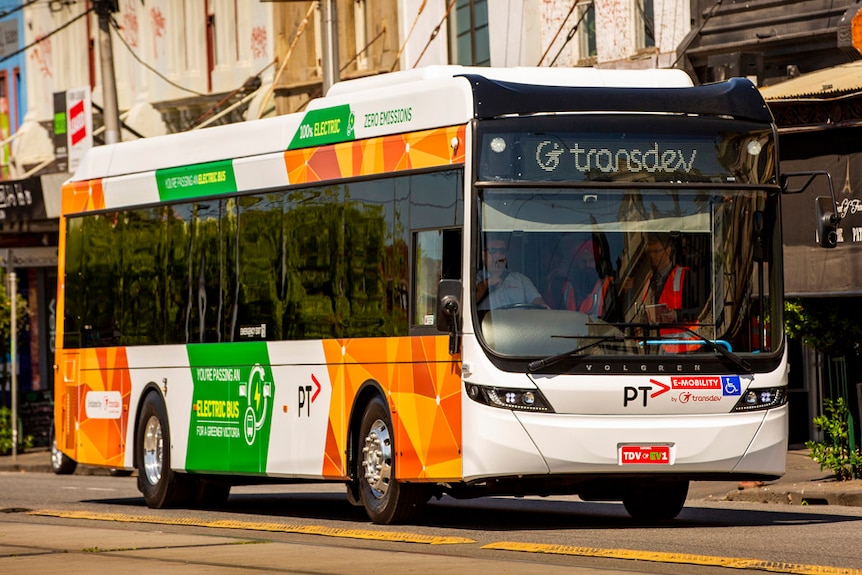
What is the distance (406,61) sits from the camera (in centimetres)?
3291

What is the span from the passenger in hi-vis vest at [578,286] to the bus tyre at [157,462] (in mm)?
5701

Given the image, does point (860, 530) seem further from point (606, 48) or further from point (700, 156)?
point (606, 48)

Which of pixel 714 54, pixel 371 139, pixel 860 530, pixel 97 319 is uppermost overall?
pixel 714 54

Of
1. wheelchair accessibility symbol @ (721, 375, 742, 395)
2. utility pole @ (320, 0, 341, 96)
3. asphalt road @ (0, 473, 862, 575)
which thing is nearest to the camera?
asphalt road @ (0, 473, 862, 575)

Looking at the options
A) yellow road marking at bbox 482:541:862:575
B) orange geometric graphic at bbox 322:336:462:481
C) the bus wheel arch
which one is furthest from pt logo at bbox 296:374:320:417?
yellow road marking at bbox 482:541:862:575

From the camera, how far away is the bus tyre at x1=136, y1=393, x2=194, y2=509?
18422 mm

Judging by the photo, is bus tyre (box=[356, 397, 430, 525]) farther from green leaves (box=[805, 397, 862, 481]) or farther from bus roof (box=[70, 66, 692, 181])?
green leaves (box=[805, 397, 862, 481])

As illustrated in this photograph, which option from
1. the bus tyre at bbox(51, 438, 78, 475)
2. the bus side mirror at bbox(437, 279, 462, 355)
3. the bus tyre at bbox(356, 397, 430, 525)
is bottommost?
the bus tyre at bbox(51, 438, 78, 475)

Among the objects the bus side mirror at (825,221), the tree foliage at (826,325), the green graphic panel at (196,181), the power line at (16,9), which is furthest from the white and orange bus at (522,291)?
the power line at (16,9)

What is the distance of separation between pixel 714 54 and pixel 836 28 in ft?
7.42

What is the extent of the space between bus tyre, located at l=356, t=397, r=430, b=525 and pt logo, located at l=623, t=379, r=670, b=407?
6.40ft

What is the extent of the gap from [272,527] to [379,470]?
0.94 meters

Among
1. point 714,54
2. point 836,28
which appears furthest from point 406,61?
point 836,28

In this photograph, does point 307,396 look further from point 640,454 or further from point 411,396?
point 640,454
